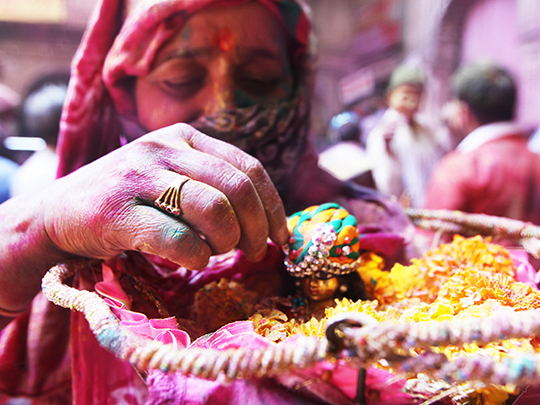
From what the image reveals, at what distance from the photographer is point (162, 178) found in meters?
0.44

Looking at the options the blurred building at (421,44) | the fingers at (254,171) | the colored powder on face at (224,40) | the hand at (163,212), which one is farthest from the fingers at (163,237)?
the blurred building at (421,44)

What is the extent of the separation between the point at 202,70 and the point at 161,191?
29 cm

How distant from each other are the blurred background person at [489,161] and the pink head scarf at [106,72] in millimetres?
848

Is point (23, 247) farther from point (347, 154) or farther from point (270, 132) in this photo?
point (347, 154)

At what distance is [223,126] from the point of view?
63 centimetres

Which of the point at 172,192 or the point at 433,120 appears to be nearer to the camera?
the point at 172,192

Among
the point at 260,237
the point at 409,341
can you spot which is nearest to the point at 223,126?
the point at 260,237

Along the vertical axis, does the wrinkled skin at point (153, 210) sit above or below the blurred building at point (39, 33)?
below

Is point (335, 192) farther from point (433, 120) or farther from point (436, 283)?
point (433, 120)

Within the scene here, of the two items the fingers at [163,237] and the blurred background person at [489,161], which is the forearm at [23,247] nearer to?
the fingers at [163,237]

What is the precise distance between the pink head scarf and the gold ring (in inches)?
10.8

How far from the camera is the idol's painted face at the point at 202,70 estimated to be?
63cm

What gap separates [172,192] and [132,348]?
17cm

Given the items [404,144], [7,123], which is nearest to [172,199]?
[7,123]
